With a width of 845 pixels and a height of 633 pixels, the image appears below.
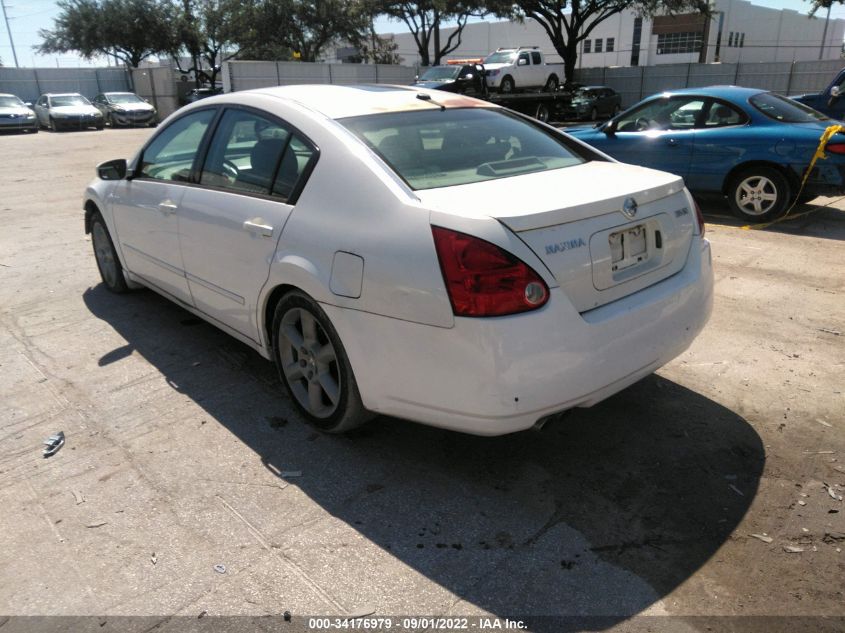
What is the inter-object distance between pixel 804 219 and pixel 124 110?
30.7 meters

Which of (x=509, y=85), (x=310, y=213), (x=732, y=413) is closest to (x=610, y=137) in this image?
(x=732, y=413)

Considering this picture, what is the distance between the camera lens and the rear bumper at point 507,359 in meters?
2.54

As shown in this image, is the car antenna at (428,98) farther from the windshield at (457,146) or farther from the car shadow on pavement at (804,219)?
the car shadow on pavement at (804,219)

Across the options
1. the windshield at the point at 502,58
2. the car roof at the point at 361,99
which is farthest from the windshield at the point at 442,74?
the car roof at the point at 361,99

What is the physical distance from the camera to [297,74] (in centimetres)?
3159

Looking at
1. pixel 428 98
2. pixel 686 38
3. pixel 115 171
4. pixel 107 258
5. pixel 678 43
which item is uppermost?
pixel 686 38

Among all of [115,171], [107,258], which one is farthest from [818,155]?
[107,258]

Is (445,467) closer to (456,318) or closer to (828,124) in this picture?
(456,318)

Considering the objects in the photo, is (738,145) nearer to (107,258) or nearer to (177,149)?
(177,149)

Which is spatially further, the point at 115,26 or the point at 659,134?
the point at 115,26

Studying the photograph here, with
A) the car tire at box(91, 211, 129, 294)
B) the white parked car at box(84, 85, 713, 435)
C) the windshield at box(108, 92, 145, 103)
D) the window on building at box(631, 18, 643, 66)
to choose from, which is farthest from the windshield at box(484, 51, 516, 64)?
the window on building at box(631, 18, 643, 66)

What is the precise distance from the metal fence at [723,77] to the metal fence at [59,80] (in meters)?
29.5

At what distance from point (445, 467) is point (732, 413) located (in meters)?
1.61

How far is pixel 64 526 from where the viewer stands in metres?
2.81
